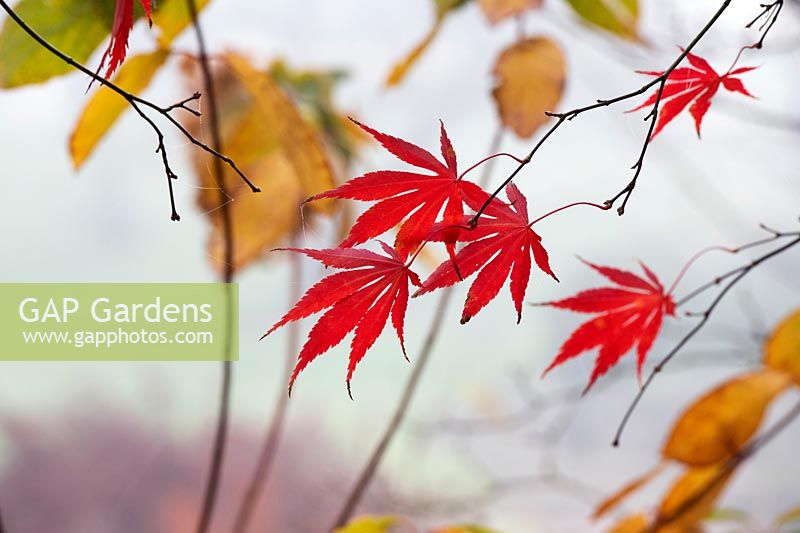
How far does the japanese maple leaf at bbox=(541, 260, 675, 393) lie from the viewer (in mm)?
313

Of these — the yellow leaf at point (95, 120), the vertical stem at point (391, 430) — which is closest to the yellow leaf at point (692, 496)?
the vertical stem at point (391, 430)

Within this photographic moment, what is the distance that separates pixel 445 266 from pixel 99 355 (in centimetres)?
27

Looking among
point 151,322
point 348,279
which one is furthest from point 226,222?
point 348,279

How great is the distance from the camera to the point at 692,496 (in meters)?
0.53

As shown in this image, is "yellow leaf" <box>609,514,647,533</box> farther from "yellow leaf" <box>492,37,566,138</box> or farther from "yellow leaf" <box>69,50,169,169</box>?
"yellow leaf" <box>69,50,169,169</box>

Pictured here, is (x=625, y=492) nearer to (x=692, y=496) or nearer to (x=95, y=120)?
(x=692, y=496)

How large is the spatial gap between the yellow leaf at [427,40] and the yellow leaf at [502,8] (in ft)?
0.06

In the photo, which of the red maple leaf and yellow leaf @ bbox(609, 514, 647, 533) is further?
yellow leaf @ bbox(609, 514, 647, 533)

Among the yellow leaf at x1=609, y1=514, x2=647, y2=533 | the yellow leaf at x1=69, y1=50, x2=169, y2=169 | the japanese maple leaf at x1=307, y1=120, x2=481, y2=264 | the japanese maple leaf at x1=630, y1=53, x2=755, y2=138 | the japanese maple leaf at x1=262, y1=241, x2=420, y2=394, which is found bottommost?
the yellow leaf at x1=609, y1=514, x2=647, y2=533

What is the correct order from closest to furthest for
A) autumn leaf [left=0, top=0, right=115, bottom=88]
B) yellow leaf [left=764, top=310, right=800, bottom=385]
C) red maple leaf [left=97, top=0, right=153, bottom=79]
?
red maple leaf [left=97, top=0, right=153, bottom=79] → autumn leaf [left=0, top=0, right=115, bottom=88] → yellow leaf [left=764, top=310, right=800, bottom=385]

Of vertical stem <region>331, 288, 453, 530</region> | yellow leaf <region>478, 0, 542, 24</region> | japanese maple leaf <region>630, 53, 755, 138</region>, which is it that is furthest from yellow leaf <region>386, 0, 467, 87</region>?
japanese maple leaf <region>630, 53, 755, 138</region>

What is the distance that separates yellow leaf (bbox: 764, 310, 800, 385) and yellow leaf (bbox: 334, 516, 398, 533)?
24 centimetres

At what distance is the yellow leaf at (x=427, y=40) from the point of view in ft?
1.69

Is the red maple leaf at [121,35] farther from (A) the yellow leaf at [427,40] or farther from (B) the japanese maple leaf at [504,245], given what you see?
(A) the yellow leaf at [427,40]
